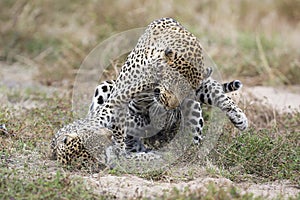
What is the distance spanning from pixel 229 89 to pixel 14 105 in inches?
132

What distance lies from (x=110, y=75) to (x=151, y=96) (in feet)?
7.27

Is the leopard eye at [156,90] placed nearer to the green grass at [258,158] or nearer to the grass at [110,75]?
the grass at [110,75]

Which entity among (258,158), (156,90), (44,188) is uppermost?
(156,90)

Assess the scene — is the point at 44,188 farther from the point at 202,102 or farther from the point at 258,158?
the point at 202,102

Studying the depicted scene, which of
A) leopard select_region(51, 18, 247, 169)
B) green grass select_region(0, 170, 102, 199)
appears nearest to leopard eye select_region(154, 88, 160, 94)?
leopard select_region(51, 18, 247, 169)

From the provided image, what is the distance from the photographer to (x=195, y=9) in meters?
13.5

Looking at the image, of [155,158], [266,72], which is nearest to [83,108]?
[155,158]

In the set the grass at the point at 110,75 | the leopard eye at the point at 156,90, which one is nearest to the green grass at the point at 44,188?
the grass at the point at 110,75

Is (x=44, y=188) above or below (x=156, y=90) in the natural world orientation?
below

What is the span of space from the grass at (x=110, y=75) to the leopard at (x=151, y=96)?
0.31 metres

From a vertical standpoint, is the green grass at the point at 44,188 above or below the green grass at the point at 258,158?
below

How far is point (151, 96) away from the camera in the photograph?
6.31 m

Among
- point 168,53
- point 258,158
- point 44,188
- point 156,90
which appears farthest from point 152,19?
point 44,188

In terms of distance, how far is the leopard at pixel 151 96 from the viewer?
5969 millimetres
